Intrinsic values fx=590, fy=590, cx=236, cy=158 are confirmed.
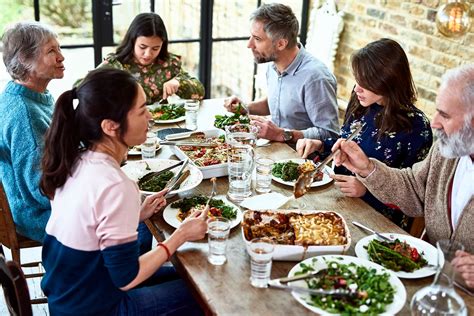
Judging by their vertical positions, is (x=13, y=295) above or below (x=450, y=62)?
below

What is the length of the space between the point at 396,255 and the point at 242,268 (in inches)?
19.1

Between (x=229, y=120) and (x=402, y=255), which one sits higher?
(x=229, y=120)

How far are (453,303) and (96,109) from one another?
1.14m

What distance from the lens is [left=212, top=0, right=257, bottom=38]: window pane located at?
4.82 metres

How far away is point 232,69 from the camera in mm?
5137

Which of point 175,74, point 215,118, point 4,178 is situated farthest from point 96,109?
Result: point 175,74

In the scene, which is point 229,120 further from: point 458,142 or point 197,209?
point 458,142

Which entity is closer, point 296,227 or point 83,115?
point 83,115

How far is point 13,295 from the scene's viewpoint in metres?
1.78

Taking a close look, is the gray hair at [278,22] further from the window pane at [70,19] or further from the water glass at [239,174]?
the window pane at [70,19]

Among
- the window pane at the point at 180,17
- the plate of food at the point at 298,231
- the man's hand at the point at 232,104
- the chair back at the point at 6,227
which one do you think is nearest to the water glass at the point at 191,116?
the man's hand at the point at 232,104

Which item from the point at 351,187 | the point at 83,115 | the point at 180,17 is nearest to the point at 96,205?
the point at 83,115

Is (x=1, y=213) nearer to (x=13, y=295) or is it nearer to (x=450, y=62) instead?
(x=13, y=295)

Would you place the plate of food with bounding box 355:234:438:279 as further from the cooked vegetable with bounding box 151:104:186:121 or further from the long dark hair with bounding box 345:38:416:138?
the cooked vegetable with bounding box 151:104:186:121
